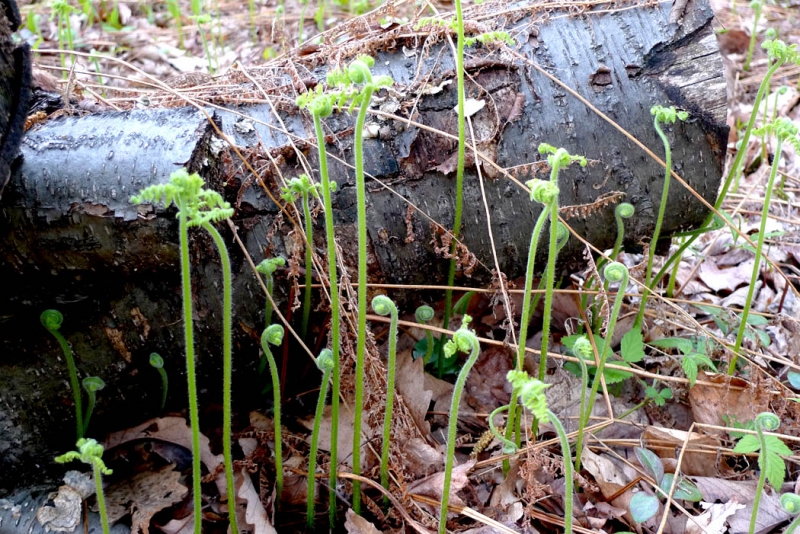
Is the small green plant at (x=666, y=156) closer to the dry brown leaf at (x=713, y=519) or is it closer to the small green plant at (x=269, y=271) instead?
the dry brown leaf at (x=713, y=519)

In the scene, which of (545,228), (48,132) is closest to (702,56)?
(545,228)

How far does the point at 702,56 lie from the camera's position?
237 cm

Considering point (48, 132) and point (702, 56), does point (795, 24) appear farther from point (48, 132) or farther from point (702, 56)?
point (48, 132)

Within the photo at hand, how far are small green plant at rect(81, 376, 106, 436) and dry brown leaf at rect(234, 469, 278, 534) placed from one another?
0.50 metres

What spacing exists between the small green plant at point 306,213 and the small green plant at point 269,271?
93mm

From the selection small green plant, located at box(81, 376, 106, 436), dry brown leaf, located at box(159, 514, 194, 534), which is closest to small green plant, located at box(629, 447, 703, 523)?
dry brown leaf, located at box(159, 514, 194, 534)

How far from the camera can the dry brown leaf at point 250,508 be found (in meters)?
1.94

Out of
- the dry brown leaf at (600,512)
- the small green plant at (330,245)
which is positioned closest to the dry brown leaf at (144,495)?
the small green plant at (330,245)

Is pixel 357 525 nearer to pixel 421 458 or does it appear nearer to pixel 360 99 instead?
pixel 421 458

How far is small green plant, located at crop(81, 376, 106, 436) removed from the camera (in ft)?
6.32

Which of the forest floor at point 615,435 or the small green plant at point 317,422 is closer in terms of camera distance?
the small green plant at point 317,422

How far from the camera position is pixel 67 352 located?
194 cm

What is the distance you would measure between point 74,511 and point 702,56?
2.56 meters

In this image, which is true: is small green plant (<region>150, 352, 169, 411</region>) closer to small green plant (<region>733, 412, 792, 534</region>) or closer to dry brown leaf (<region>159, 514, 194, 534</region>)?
dry brown leaf (<region>159, 514, 194, 534</region>)
